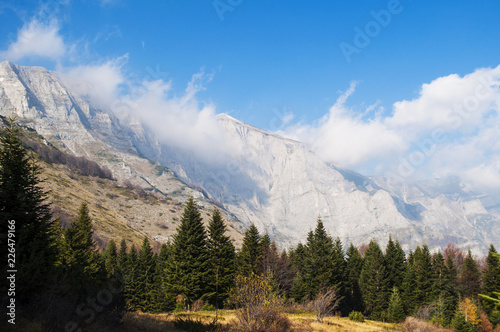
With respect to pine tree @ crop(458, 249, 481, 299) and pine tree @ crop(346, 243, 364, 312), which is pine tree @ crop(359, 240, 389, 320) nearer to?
pine tree @ crop(346, 243, 364, 312)

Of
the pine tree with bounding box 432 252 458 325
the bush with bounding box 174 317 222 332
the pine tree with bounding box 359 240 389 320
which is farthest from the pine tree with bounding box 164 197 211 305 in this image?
the pine tree with bounding box 432 252 458 325

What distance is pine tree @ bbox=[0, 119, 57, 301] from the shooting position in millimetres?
17266

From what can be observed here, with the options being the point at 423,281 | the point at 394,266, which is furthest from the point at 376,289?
the point at 423,281

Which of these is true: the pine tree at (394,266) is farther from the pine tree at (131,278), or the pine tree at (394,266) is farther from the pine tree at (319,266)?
the pine tree at (131,278)

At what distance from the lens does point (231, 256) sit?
48531 millimetres

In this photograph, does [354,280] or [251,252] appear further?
[354,280]

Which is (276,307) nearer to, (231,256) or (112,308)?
(112,308)

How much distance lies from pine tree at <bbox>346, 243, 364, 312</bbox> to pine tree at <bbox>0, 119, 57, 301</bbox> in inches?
2218

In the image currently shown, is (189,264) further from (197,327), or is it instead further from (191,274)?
(197,327)

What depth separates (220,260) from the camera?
45.6m

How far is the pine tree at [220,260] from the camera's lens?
144 feet

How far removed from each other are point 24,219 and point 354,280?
69.3 metres

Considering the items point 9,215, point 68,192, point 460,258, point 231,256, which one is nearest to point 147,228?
point 68,192

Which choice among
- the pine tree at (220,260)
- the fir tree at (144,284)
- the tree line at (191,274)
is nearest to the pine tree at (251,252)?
the tree line at (191,274)
